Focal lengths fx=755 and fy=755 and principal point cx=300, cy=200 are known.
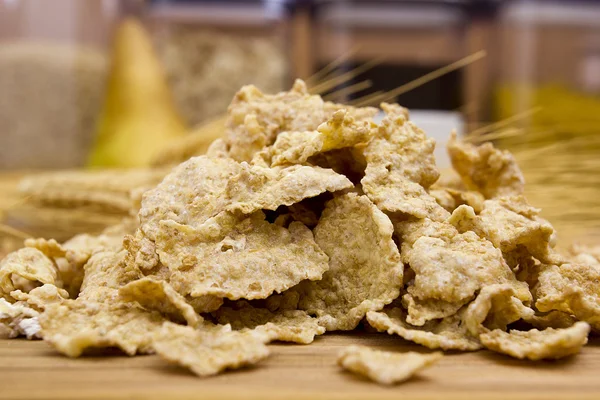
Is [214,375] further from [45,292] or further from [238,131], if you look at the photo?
[238,131]

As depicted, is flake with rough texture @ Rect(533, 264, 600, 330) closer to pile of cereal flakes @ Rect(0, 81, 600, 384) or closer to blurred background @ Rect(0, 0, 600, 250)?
pile of cereal flakes @ Rect(0, 81, 600, 384)

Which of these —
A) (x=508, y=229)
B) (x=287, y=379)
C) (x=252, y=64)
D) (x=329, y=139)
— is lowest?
(x=287, y=379)

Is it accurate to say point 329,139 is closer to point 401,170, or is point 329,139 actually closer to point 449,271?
point 401,170

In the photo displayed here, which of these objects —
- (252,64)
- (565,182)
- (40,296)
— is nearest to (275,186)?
(40,296)

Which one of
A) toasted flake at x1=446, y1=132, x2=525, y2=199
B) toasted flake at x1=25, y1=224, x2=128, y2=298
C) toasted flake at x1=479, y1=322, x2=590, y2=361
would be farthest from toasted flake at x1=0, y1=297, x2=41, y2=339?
toasted flake at x1=446, y1=132, x2=525, y2=199

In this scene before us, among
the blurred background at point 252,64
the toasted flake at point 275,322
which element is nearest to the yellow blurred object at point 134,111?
the blurred background at point 252,64

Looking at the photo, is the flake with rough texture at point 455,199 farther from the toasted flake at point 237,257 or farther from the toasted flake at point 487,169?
the toasted flake at point 237,257

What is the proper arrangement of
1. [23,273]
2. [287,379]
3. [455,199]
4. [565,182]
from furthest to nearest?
1. [565,182]
2. [455,199]
3. [23,273]
4. [287,379]
